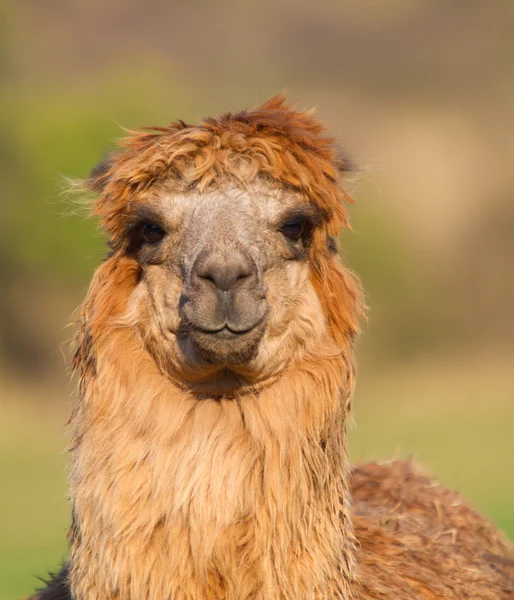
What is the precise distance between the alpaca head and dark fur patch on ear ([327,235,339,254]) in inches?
0.5

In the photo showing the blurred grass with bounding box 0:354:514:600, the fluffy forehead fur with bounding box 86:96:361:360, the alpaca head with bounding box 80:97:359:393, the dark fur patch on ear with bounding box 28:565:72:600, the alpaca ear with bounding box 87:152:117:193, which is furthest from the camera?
the blurred grass with bounding box 0:354:514:600

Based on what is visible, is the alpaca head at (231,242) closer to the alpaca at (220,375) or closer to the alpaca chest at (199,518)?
the alpaca at (220,375)

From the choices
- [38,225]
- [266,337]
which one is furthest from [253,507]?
[38,225]

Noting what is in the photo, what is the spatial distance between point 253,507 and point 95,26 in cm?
5175

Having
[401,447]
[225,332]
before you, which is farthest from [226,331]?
[401,447]

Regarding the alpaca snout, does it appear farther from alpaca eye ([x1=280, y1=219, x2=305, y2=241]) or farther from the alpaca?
alpaca eye ([x1=280, y1=219, x2=305, y2=241])

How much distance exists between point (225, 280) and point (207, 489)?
746 millimetres

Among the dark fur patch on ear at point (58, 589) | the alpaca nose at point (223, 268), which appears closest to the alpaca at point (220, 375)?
the alpaca nose at point (223, 268)

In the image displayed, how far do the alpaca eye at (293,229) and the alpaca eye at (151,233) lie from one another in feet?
1.54

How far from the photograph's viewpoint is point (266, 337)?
14.1 ft

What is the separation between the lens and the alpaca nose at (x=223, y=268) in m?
4.10

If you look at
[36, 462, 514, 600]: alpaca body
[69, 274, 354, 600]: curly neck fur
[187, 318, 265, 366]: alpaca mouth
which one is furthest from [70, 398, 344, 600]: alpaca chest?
[36, 462, 514, 600]: alpaca body

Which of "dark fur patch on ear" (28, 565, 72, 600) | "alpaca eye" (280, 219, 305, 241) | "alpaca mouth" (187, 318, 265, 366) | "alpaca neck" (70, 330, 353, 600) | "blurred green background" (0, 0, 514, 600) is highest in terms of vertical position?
"blurred green background" (0, 0, 514, 600)

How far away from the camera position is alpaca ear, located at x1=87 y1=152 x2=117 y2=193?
4.64 metres
